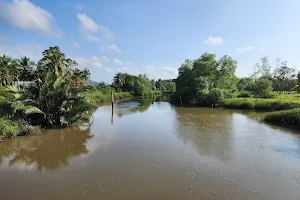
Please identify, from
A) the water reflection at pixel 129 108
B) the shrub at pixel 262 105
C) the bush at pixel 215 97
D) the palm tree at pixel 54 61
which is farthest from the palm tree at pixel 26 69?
the shrub at pixel 262 105

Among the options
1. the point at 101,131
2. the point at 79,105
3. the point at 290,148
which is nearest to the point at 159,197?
the point at 290,148

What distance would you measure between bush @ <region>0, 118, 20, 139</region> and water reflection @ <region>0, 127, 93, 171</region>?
0.36 meters

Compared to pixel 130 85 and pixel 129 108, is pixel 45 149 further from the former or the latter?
pixel 130 85

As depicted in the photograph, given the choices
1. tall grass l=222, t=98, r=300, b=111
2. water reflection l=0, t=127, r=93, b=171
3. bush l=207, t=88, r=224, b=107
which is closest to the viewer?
water reflection l=0, t=127, r=93, b=171

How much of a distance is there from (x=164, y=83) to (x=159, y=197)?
119 meters

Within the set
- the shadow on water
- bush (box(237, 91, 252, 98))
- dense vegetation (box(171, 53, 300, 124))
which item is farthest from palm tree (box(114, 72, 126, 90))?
the shadow on water

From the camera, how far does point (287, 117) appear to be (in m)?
18.0

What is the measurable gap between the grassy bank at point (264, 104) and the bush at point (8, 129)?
1058 inches

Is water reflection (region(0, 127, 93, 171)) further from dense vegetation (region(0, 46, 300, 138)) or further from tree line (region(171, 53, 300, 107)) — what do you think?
tree line (region(171, 53, 300, 107))

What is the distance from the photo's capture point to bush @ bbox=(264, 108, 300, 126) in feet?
56.5

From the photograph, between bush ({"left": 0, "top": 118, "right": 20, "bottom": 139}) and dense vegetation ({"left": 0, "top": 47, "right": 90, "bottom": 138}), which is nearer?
bush ({"left": 0, "top": 118, "right": 20, "bottom": 139})

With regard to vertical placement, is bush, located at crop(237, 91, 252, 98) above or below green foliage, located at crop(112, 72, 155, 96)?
below

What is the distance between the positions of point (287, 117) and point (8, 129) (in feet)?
67.4

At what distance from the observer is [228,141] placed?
1281cm
